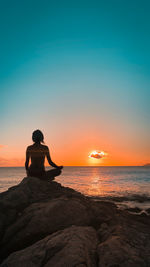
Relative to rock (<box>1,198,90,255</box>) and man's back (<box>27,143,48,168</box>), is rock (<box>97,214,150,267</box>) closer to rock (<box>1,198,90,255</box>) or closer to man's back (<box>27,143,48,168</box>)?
rock (<box>1,198,90,255</box>)

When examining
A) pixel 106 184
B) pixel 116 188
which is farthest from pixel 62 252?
pixel 106 184

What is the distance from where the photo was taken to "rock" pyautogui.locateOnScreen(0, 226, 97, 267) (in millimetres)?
3096

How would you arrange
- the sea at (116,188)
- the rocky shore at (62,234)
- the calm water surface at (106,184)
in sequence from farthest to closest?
the calm water surface at (106,184), the sea at (116,188), the rocky shore at (62,234)

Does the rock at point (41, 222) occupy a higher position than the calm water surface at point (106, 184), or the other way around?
the rock at point (41, 222)

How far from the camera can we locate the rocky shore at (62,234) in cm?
318

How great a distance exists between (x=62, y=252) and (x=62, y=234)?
637 millimetres

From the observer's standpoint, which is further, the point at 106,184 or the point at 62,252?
the point at 106,184

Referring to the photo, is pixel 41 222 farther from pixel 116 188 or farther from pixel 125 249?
pixel 116 188

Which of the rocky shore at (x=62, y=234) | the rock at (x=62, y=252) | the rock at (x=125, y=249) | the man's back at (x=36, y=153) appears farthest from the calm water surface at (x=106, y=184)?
the rock at (x=62, y=252)

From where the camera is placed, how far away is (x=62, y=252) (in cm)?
331

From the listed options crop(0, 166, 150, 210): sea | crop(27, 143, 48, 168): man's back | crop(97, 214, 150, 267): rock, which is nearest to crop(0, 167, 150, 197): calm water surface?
crop(0, 166, 150, 210): sea

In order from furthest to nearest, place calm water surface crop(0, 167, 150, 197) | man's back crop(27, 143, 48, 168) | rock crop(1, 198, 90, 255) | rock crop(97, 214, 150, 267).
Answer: calm water surface crop(0, 167, 150, 197) < man's back crop(27, 143, 48, 168) < rock crop(1, 198, 90, 255) < rock crop(97, 214, 150, 267)

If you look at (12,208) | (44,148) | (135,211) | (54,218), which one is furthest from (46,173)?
(135,211)

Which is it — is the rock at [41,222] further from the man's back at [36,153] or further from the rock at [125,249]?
the man's back at [36,153]
